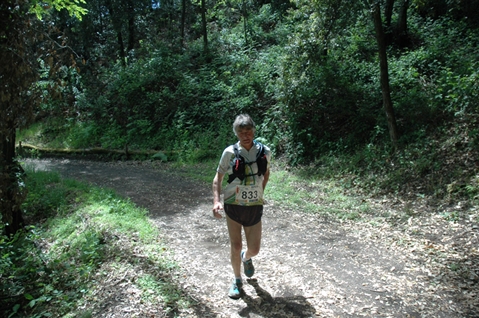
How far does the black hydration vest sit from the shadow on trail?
146 centimetres

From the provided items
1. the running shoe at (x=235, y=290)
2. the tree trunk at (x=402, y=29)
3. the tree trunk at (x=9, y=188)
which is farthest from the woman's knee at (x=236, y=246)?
the tree trunk at (x=402, y=29)

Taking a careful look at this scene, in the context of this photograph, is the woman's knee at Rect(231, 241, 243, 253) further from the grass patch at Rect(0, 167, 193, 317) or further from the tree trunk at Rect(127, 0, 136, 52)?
the tree trunk at Rect(127, 0, 136, 52)

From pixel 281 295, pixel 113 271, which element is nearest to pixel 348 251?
pixel 281 295

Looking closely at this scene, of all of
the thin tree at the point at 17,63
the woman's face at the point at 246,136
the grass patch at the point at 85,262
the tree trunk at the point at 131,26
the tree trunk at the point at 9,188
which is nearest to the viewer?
the woman's face at the point at 246,136

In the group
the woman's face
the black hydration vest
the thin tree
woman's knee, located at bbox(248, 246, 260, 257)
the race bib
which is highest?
the thin tree

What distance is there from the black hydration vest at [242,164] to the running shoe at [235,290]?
1.28 metres

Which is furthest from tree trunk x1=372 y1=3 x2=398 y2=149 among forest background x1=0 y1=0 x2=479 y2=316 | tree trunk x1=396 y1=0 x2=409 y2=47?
tree trunk x1=396 y1=0 x2=409 y2=47

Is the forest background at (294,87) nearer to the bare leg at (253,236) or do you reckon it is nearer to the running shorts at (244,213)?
the running shorts at (244,213)

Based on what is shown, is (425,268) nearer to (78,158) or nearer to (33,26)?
(33,26)

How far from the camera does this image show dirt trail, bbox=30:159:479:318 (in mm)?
4129

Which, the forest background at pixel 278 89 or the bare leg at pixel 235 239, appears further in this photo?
the forest background at pixel 278 89

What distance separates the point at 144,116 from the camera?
17797 millimetres

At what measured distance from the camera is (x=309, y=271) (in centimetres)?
503

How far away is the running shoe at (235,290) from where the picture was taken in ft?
14.2
